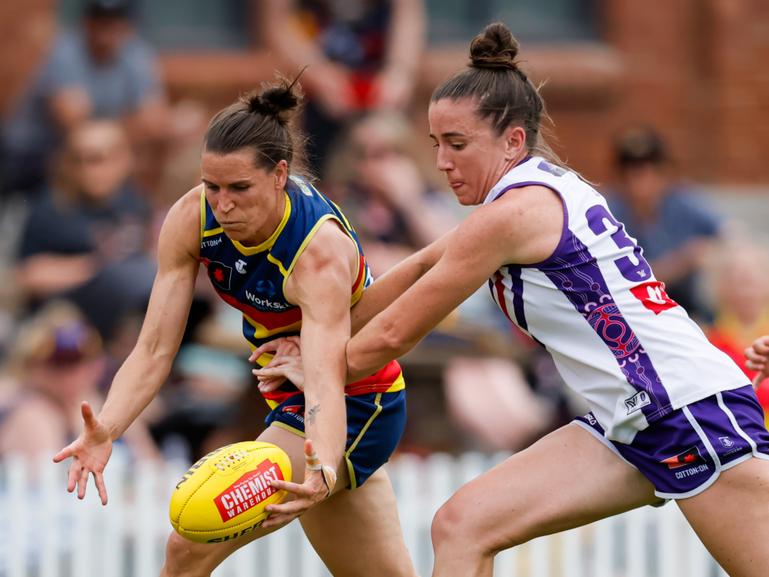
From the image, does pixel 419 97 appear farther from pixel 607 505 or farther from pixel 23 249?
pixel 607 505

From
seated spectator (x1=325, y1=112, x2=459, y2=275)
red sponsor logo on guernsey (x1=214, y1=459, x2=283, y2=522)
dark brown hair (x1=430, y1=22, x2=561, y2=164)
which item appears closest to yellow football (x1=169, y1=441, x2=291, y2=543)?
red sponsor logo on guernsey (x1=214, y1=459, x2=283, y2=522)

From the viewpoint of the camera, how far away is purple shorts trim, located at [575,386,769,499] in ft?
14.2

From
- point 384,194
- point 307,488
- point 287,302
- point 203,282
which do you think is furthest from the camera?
point 203,282

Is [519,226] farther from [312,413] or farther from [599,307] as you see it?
[312,413]

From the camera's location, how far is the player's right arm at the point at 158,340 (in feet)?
15.4

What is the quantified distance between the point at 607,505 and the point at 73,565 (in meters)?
3.75

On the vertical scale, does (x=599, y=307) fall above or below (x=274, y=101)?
below

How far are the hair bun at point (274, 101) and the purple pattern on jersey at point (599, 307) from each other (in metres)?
0.95

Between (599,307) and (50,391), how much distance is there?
402 centimetres

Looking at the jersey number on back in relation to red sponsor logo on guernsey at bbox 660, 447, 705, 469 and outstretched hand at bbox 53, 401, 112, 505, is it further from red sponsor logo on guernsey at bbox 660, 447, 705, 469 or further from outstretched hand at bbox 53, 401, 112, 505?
outstretched hand at bbox 53, 401, 112, 505

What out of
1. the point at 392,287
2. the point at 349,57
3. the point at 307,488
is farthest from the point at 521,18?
the point at 307,488

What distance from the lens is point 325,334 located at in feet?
15.0

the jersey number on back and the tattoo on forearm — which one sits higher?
the jersey number on back

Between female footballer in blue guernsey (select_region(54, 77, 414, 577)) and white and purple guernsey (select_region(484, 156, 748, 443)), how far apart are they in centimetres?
61
